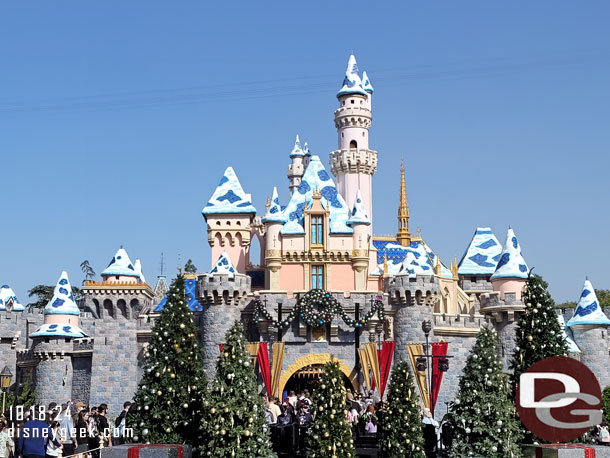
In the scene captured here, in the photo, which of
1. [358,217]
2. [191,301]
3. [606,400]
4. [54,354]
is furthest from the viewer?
[191,301]

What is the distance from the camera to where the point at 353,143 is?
49938mm

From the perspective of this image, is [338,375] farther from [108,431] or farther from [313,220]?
[313,220]

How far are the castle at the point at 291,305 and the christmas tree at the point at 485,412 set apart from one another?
58.3ft

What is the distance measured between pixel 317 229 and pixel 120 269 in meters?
10.6

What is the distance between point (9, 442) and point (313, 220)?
25183mm

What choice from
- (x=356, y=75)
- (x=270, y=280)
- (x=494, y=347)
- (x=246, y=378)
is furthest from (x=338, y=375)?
(x=356, y=75)

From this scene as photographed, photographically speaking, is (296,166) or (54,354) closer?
(54,354)

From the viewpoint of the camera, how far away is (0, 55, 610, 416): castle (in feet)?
124

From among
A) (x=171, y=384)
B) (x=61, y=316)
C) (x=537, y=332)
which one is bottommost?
(x=171, y=384)

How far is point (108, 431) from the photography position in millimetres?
20297

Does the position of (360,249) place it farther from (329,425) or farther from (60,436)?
(60,436)

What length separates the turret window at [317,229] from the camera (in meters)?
40.5

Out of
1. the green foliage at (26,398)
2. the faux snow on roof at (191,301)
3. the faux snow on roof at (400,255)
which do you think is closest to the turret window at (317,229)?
the faux snow on roof at (400,255)

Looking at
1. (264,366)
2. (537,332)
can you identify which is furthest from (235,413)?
(264,366)
